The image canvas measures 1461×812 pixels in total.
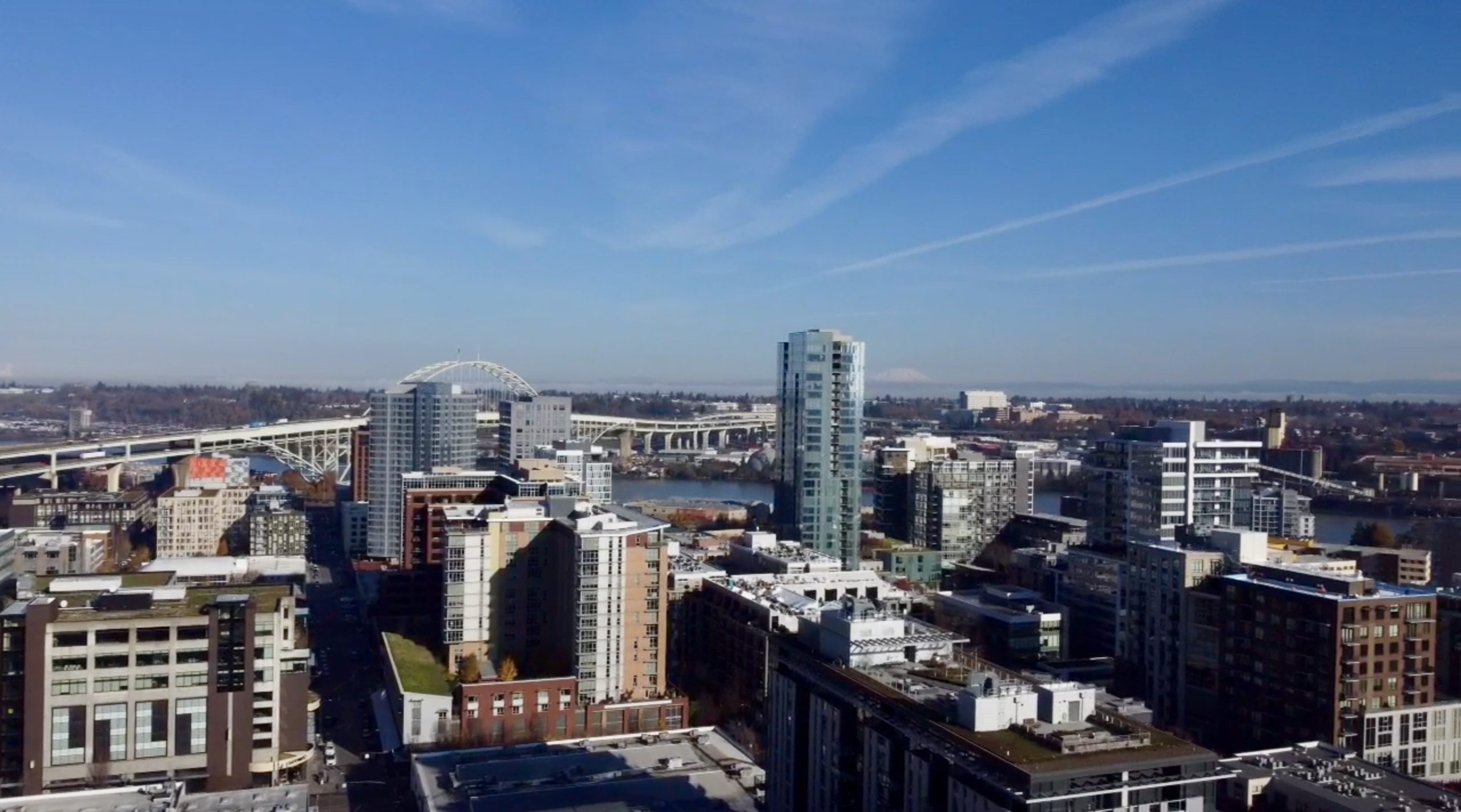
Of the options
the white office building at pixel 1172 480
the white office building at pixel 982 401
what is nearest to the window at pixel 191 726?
the white office building at pixel 1172 480

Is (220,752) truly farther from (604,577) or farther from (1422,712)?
(1422,712)

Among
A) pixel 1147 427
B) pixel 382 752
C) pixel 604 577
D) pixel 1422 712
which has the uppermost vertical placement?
pixel 1147 427

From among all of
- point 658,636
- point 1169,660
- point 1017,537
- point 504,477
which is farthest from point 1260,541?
point 504,477

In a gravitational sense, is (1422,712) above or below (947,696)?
below

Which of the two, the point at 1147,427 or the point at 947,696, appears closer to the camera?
the point at 947,696

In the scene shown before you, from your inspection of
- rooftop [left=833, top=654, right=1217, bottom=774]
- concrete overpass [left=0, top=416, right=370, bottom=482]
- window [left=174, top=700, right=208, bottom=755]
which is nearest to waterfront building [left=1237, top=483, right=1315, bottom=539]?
rooftop [left=833, top=654, right=1217, bottom=774]
